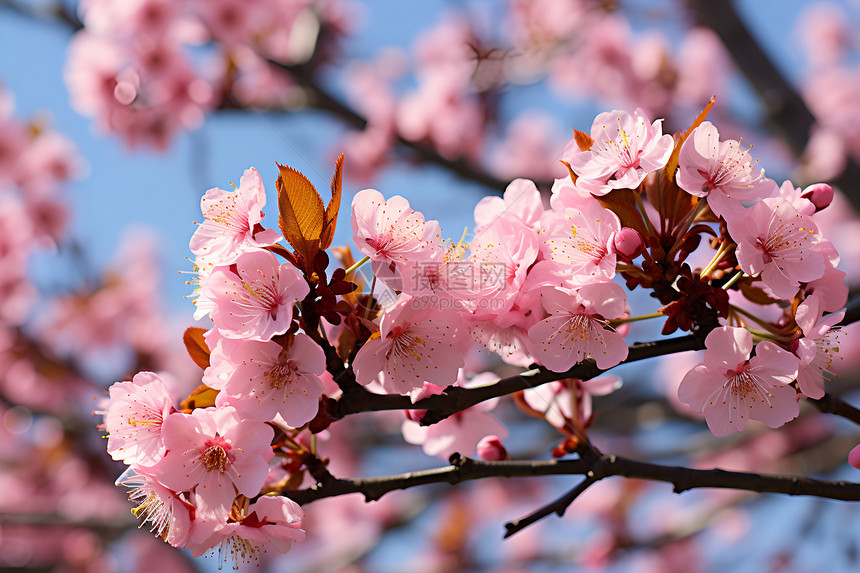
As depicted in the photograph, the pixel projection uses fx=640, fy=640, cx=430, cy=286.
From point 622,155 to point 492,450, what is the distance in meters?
0.60

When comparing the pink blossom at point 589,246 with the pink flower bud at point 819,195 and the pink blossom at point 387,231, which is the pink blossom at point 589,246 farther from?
the pink flower bud at point 819,195

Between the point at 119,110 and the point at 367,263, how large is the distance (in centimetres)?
330

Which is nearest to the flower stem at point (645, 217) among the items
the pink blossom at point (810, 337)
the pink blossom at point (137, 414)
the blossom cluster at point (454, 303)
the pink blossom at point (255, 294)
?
the blossom cluster at point (454, 303)

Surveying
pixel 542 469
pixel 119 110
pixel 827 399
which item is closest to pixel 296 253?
pixel 542 469

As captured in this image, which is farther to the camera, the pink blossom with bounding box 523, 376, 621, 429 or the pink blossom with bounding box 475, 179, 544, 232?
the pink blossom with bounding box 523, 376, 621, 429

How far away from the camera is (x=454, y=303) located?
929 millimetres

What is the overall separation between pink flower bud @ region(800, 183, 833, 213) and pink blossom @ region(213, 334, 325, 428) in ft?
2.55

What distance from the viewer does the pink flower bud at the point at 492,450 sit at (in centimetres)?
122

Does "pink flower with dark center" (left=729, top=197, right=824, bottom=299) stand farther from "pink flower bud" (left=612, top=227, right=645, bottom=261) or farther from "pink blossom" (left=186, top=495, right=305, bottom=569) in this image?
"pink blossom" (left=186, top=495, right=305, bottom=569)

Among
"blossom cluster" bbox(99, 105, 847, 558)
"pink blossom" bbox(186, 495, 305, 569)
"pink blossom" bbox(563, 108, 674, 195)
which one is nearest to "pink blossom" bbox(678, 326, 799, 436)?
"blossom cluster" bbox(99, 105, 847, 558)

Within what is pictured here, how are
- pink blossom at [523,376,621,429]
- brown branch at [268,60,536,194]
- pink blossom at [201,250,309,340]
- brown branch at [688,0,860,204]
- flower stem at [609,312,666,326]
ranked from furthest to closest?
brown branch at [688,0,860,204], brown branch at [268,60,536,194], pink blossom at [523,376,621,429], flower stem at [609,312,666,326], pink blossom at [201,250,309,340]

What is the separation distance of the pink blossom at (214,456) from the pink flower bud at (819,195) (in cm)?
89

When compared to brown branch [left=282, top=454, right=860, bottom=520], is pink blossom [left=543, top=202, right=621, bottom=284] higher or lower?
higher

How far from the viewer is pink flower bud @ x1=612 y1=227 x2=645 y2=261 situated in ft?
2.96
